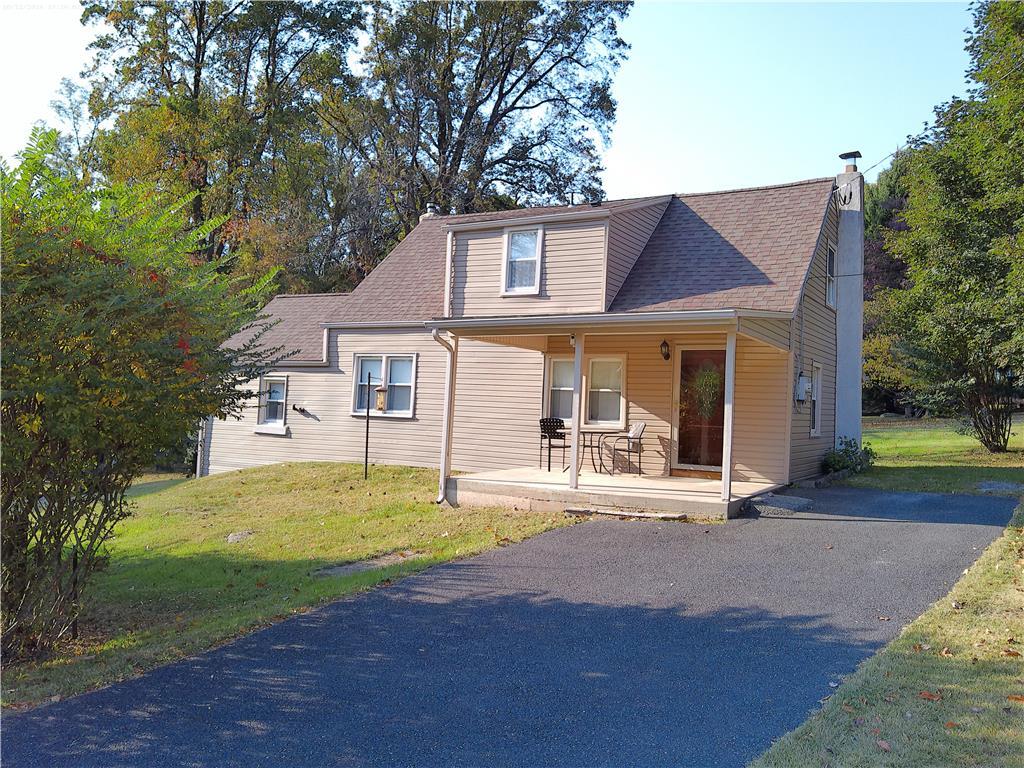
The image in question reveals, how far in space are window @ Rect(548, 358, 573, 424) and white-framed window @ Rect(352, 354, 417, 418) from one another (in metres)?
3.50

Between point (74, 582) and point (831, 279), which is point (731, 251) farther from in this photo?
point (74, 582)

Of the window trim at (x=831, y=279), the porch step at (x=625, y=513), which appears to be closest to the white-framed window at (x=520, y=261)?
the porch step at (x=625, y=513)

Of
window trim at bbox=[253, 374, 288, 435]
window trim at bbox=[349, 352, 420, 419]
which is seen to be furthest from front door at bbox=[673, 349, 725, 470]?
window trim at bbox=[253, 374, 288, 435]

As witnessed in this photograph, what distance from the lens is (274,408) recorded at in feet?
65.6

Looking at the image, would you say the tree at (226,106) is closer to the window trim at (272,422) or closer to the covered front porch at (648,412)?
the window trim at (272,422)

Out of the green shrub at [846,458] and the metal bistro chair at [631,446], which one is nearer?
the metal bistro chair at [631,446]

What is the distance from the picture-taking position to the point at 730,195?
50.4 feet

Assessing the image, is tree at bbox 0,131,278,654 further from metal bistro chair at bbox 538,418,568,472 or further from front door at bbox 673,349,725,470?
front door at bbox 673,349,725,470

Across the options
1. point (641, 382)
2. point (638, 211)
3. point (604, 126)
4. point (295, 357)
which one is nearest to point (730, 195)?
point (638, 211)

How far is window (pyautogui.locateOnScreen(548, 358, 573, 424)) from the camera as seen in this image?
15.4 metres

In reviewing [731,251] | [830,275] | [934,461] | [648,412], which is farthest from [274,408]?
[934,461]

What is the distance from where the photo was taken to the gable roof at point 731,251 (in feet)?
41.7

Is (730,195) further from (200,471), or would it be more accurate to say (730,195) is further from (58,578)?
(200,471)

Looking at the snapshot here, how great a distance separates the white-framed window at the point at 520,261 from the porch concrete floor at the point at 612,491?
10.9 ft
